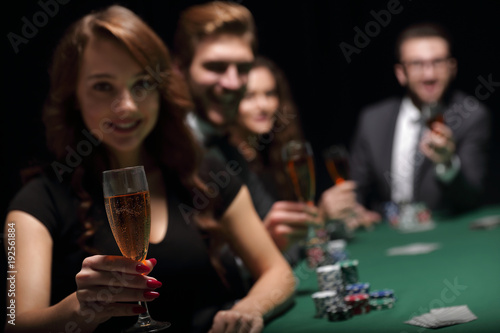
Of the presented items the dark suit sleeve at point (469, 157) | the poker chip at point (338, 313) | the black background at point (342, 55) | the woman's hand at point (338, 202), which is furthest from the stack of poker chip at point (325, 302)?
the black background at point (342, 55)

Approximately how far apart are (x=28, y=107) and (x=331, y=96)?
4029mm

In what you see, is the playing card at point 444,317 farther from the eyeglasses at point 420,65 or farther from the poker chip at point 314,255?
the eyeglasses at point 420,65

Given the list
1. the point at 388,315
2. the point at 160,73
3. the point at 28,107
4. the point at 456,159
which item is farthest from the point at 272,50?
the point at 388,315

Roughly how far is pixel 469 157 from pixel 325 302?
3046 millimetres

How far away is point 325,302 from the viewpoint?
159 centimetres

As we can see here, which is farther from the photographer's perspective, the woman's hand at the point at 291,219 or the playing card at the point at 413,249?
the playing card at the point at 413,249

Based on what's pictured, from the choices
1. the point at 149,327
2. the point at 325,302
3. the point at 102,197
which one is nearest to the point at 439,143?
the point at 325,302

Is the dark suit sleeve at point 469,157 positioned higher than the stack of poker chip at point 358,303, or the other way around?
the dark suit sleeve at point 469,157

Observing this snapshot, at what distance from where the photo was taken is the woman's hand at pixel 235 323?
4.79 ft

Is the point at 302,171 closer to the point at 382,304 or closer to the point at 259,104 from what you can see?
the point at 382,304

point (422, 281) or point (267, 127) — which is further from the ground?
point (267, 127)

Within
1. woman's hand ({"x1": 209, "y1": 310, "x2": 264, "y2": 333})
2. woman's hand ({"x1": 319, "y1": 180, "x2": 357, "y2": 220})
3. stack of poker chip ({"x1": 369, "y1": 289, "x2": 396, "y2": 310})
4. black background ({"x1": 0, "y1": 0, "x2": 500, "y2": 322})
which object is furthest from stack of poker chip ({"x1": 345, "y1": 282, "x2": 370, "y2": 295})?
black background ({"x1": 0, "y1": 0, "x2": 500, "y2": 322})

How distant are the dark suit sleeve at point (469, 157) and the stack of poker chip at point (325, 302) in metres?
2.44

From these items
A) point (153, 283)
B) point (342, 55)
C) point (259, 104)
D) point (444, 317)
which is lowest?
point (444, 317)
